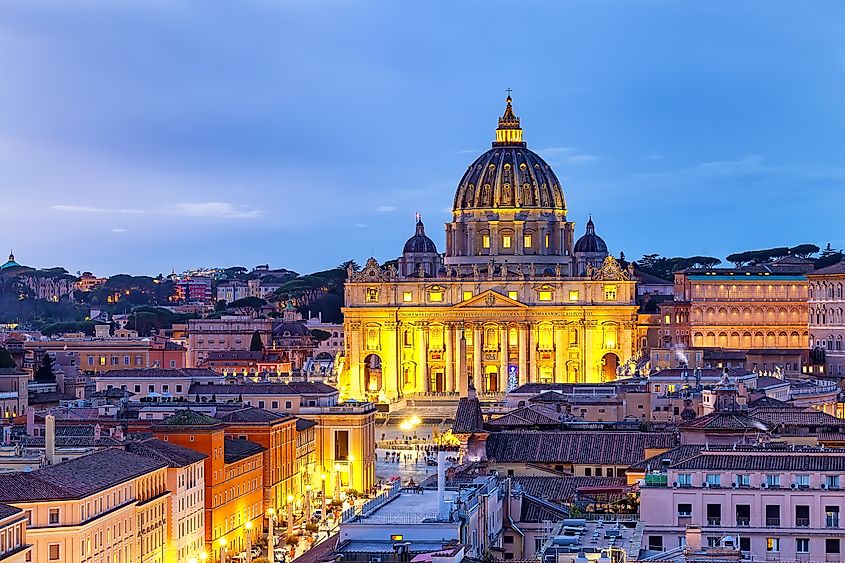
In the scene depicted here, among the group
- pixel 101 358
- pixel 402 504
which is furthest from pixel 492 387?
pixel 402 504

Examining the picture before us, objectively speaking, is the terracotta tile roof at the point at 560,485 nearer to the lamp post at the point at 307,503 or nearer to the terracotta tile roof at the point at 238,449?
the terracotta tile roof at the point at 238,449

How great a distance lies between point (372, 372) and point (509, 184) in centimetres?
2183

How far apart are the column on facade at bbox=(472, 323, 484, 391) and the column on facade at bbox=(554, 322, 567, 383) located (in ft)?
19.6

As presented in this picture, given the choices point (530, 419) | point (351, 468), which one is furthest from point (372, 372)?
point (530, 419)

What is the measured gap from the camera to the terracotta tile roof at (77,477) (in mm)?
59312

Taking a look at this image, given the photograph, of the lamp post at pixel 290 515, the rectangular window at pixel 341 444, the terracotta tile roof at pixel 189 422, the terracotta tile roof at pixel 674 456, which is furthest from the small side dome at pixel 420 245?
the terracotta tile roof at pixel 674 456

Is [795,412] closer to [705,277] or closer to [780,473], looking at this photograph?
[780,473]

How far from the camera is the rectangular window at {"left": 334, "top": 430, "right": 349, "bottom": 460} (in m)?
107

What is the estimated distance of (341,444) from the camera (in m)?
108

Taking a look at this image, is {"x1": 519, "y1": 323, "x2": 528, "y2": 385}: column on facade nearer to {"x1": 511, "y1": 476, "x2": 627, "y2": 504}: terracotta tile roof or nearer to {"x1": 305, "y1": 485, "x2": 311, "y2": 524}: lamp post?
{"x1": 305, "y1": 485, "x2": 311, "y2": 524}: lamp post

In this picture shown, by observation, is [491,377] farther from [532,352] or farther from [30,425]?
[30,425]

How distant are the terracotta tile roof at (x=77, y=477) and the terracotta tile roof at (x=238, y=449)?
13509 mm

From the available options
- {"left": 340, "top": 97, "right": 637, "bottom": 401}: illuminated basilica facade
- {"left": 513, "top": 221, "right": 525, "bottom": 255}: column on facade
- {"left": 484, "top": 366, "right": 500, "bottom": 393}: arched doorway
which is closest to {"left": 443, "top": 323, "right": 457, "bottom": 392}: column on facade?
{"left": 340, "top": 97, "right": 637, "bottom": 401}: illuminated basilica facade

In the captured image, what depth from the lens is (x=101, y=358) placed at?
186 m
